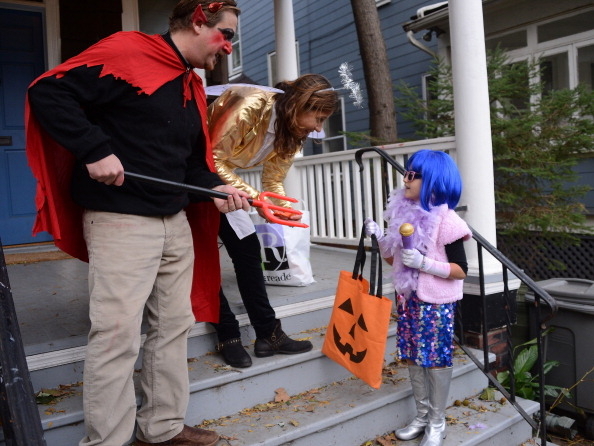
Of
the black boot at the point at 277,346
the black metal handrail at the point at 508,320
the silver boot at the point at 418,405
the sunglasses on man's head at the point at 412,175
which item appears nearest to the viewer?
the sunglasses on man's head at the point at 412,175

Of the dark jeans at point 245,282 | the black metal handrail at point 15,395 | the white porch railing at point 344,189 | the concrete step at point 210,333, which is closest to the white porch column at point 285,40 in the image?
the white porch railing at point 344,189

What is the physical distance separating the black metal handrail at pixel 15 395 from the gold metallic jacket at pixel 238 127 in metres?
1.20

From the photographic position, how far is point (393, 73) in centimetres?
975

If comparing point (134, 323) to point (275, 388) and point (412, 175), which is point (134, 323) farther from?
point (412, 175)

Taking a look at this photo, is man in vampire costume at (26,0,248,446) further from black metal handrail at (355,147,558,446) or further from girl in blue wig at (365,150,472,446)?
black metal handrail at (355,147,558,446)

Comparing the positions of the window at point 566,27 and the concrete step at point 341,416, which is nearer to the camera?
the concrete step at point 341,416

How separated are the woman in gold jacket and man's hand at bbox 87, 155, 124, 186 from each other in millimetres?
886

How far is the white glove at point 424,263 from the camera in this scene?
242cm

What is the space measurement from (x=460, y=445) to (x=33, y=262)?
12.1ft

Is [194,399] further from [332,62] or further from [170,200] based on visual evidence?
[332,62]

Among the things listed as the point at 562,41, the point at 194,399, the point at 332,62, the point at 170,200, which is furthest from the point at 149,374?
the point at 332,62

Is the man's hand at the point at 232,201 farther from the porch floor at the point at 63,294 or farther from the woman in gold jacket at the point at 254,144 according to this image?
the porch floor at the point at 63,294

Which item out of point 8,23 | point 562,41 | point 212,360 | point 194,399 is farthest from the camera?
point 562,41

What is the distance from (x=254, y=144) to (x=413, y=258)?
3.29 ft
